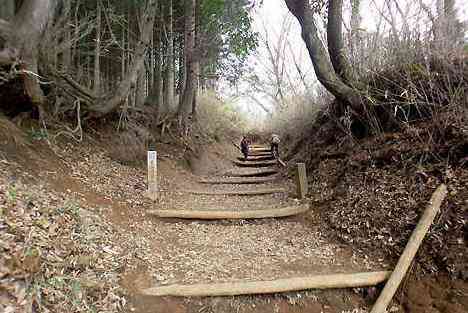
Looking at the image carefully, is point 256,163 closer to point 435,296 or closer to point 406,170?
point 406,170

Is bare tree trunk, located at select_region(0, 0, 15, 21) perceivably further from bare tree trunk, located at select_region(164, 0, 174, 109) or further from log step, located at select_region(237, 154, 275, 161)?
log step, located at select_region(237, 154, 275, 161)

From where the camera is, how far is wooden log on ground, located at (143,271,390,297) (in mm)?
3217

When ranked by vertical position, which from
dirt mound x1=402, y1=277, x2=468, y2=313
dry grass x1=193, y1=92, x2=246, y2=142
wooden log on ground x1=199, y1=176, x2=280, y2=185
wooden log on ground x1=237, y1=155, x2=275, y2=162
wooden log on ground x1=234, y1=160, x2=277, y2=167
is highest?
dry grass x1=193, y1=92, x2=246, y2=142

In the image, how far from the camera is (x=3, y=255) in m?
2.40

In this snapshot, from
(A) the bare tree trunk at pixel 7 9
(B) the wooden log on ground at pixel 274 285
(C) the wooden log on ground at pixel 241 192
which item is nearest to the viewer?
(B) the wooden log on ground at pixel 274 285

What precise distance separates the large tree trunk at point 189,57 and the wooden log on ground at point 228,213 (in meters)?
5.57

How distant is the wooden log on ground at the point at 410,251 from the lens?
3.24m

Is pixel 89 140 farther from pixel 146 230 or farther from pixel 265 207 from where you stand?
pixel 265 207

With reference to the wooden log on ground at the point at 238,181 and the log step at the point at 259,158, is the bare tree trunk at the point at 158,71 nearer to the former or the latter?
the wooden log on ground at the point at 238,181

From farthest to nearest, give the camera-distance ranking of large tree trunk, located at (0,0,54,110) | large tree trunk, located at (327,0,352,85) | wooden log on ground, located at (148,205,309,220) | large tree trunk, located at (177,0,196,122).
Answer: large tree trunk, located at (177,0,196,122), large tree trunk, located at (327,0,352,85), wooden log on ground, located at (148,205,309,220), large tree trunk, located at (0,0,54,110)

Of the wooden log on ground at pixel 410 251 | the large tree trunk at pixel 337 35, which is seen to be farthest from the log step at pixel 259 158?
the wooden log on ground at pixel 410 251

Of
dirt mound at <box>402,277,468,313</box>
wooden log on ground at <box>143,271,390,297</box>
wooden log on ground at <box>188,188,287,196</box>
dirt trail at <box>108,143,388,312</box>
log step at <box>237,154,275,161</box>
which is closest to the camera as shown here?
dirt mound at <box>402,277,468,313</box>

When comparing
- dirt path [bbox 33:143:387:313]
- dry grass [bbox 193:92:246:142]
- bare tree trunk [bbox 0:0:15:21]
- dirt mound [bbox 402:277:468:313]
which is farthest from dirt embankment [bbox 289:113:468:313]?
dry grass [bbox 193:92:246:142]

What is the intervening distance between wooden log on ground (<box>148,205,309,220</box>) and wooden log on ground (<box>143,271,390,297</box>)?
76.8 inches
